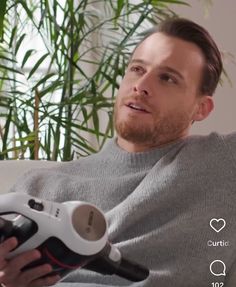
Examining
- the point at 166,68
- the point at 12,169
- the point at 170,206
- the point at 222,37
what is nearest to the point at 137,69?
the point at 166,68

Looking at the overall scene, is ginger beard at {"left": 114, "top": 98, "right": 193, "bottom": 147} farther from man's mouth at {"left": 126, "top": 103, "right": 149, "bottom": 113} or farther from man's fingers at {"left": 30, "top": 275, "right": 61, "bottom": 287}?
man's fingers at {"left": 30, "top": 275, "right": 61, "bottom": 287}

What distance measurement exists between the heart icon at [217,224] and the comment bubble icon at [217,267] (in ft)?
0.21

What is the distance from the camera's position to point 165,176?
4.43 feet

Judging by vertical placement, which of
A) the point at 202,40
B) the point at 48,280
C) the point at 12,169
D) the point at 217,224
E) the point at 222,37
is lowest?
the point at 222,37

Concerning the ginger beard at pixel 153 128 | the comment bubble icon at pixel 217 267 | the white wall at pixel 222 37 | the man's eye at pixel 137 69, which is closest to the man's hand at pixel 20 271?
the comment bubble icon at pixel 217 267

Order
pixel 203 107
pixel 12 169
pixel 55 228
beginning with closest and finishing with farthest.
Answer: pixel 55 228 → pixel 203 107 → pixel 12 169

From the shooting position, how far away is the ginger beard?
1.44 metres

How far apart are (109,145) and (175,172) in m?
0.25

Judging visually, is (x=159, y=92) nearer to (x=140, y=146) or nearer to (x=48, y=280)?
(x=140, y=146)

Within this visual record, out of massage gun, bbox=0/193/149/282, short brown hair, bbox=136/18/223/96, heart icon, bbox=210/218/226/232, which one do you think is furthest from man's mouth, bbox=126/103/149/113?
massage gun, bbox=0/193/149/282

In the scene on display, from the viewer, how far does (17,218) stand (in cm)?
93

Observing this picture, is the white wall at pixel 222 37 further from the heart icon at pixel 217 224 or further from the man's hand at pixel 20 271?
the man's hand at pixel 20 271

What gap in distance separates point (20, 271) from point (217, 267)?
433 mm

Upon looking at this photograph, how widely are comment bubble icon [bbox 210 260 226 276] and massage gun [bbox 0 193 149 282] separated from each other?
38 centimetres
